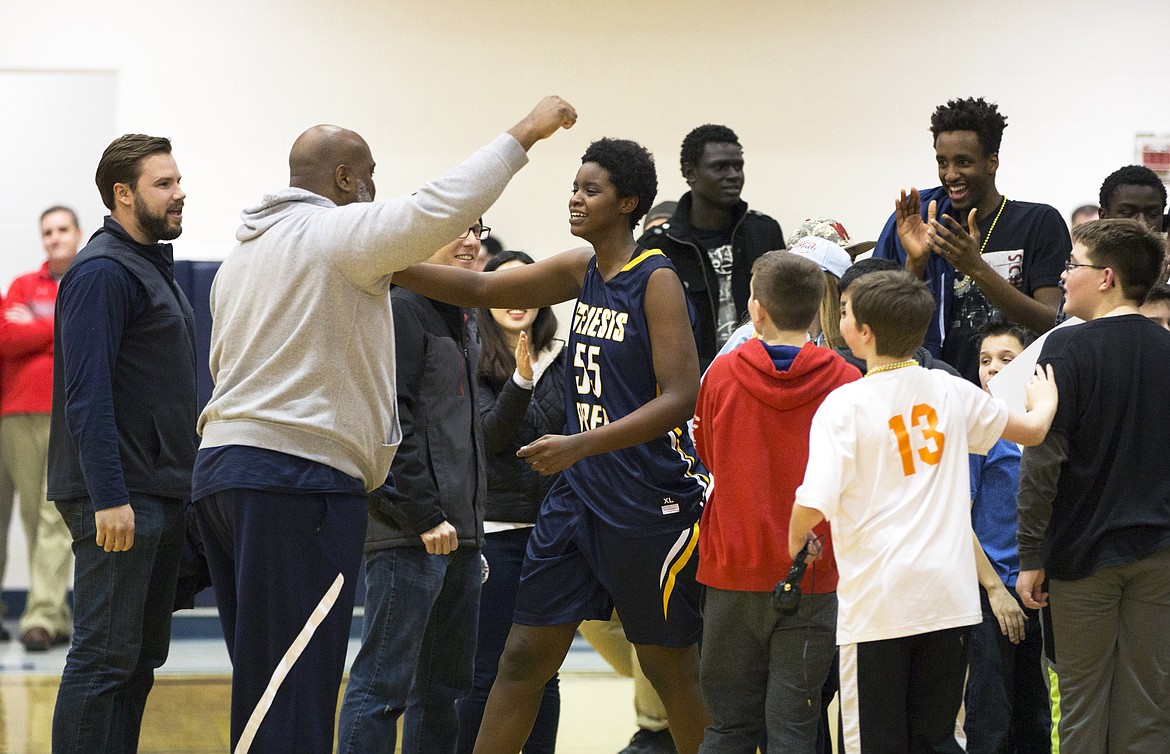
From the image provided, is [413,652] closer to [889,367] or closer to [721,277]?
[889,367]

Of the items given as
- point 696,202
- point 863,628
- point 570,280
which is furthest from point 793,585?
point 696,202

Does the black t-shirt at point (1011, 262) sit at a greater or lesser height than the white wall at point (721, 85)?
lesser

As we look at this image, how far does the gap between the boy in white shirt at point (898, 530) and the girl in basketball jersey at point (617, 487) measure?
582mm

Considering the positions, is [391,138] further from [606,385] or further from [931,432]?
[931,432]

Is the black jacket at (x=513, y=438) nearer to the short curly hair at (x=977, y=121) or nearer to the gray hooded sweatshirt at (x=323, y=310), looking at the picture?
the gray hooded sweatshirt at (x=323, y=310)

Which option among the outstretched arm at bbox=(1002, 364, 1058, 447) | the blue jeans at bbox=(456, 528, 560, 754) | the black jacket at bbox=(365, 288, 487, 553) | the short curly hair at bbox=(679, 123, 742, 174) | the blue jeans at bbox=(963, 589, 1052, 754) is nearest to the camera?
the outstretched arm at bbox=(1002, 364, 1058, 447)

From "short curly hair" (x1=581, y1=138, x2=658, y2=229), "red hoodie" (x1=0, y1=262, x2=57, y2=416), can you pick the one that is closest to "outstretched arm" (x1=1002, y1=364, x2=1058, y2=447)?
"short curly hair" (x1=581, y1=138, x2=658, y2=229)

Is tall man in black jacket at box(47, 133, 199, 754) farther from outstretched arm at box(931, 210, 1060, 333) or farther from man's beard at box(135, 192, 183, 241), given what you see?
outstretched arm at box(931, 210, 1060, 333)

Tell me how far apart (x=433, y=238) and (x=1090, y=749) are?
7.05 ft

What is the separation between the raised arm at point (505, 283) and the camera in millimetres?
3686

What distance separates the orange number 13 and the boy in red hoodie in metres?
0.35

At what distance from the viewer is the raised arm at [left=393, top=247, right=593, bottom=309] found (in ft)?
12.1

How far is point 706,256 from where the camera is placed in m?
5.67

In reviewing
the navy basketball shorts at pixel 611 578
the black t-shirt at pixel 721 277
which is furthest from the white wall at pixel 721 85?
the navy basketball shorts at pixel 611 578
